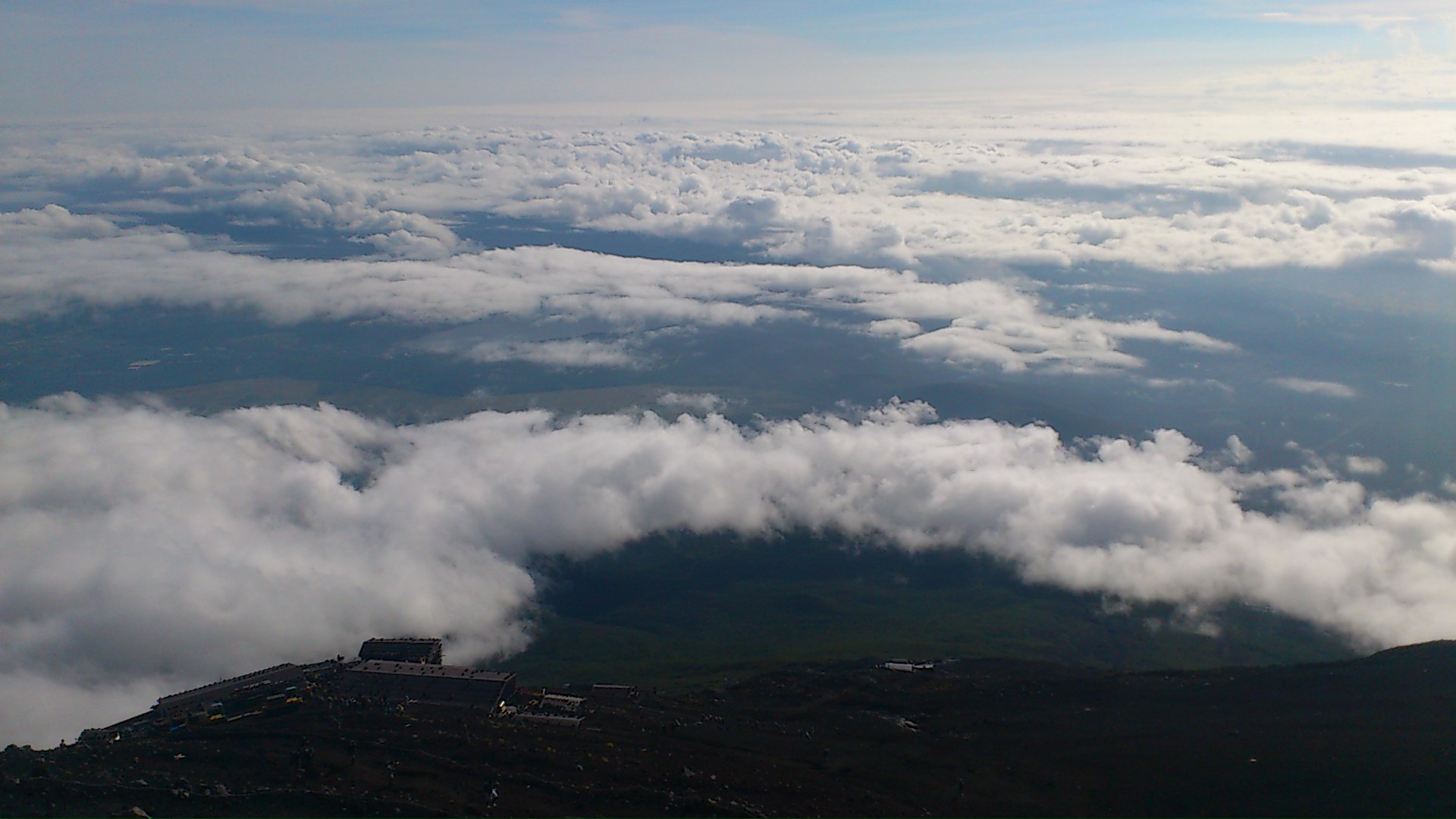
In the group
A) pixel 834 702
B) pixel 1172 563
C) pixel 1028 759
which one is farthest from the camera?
pixel 1172 563

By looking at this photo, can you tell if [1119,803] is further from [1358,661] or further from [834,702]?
[1358,661]

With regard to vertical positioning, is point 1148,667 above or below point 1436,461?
below

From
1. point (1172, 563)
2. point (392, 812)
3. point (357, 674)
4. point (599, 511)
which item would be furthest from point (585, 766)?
point (1172, 563)

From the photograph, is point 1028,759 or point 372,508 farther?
point 372,508

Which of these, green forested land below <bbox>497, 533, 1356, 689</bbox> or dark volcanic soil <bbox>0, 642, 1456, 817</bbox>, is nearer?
dark volcanic soil <bbox>0, 642, 1456, 817</bbox>

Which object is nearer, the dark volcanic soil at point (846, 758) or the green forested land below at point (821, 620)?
the dark volcanic soil at point (846, 758)
